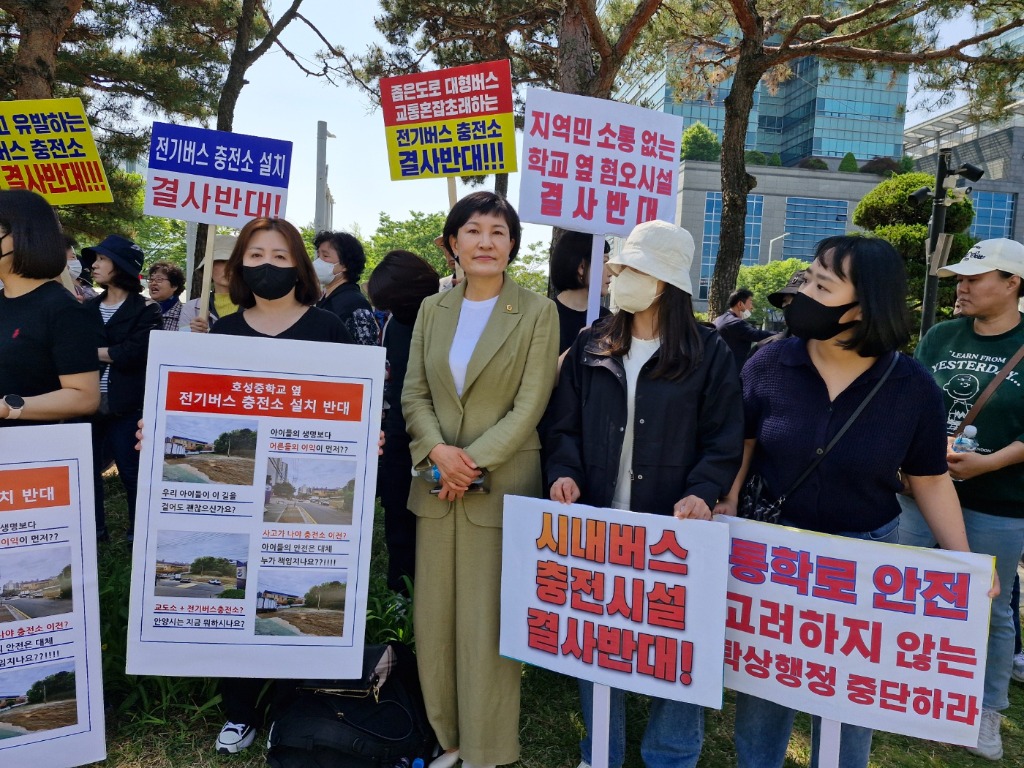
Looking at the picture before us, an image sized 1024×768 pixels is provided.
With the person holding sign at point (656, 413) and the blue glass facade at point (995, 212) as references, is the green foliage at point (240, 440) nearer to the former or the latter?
the person holding sign at point (656, 413)

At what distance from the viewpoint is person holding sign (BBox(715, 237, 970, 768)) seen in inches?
82.0

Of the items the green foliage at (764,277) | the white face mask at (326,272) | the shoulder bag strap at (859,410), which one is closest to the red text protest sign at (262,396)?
the shoulder bag strap at (859,410)

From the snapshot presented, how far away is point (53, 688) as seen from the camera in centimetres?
235

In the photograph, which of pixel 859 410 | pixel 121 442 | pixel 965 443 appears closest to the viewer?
pixel 859 410

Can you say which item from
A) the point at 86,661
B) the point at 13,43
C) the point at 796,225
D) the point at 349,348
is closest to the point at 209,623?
the point at 86,661

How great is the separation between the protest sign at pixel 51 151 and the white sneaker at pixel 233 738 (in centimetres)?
314

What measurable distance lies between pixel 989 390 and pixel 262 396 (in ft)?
8.78

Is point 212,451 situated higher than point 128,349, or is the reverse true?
point 128,349

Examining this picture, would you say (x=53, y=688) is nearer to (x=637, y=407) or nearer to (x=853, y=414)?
(x=637, y=407)

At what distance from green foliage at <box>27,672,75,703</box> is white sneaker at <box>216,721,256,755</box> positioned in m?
0.55

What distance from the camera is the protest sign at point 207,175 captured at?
414 centimetres

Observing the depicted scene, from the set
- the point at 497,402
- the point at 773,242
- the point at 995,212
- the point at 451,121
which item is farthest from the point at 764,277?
the point at 497,402

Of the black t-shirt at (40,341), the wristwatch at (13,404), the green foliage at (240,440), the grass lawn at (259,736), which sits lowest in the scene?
the grass lawn at (259,736)

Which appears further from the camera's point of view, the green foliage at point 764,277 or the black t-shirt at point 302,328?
the green foliage at point 764,277
